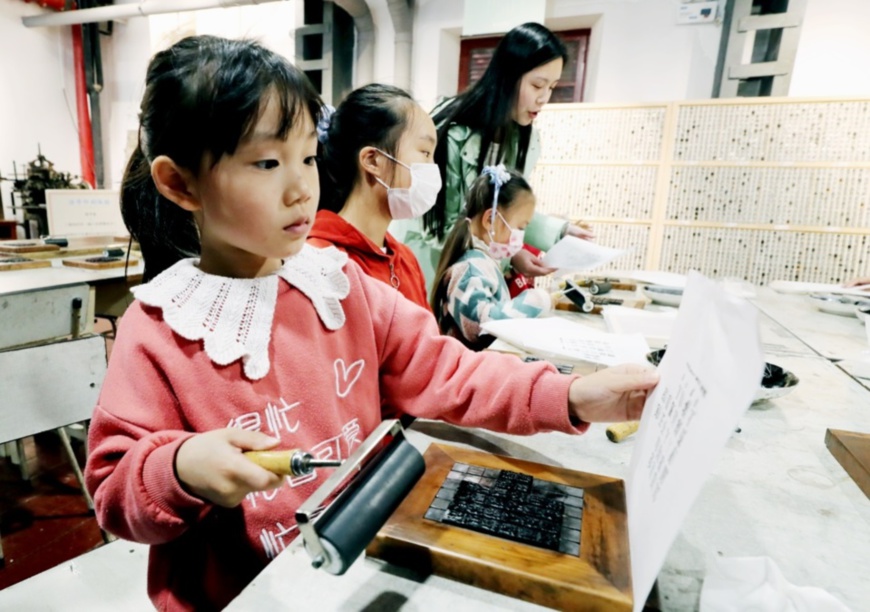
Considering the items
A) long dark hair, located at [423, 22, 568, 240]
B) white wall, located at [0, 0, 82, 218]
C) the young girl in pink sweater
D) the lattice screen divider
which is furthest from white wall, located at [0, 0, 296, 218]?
the young girl in pink sweater

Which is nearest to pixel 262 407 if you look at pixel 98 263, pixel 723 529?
pixel 723 529

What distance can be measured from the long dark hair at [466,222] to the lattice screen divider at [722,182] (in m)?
1.92

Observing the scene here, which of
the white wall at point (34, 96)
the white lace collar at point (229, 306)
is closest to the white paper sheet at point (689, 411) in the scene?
the white lace collar at point (229, 306)

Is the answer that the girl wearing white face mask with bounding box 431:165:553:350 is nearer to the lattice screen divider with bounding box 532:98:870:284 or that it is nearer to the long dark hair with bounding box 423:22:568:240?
the long dark hair with bounding box 423:22:568:240

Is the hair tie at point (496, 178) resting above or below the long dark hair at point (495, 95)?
below

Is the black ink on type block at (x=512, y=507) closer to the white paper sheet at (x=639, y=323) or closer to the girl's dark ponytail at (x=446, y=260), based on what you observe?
the white paper sheet at (x=639, y=323)

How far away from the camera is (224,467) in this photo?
16.4 inches

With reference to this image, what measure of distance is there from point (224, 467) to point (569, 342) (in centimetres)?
77

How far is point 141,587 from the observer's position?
30.5 inches

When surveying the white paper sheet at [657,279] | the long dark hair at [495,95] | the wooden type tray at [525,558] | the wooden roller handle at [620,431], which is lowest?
the wooden roller handle at [620,431]

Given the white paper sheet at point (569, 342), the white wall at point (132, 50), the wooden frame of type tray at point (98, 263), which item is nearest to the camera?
the white paper sheet at point (569, 342)

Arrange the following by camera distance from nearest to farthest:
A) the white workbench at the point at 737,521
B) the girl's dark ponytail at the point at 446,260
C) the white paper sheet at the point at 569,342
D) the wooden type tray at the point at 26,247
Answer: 1. the white workbench at the point at 737,521
2. the white paper sheet at the point at 569,342
3. the girl's dark ponytail at the point at 446,260
4. the wooden type tray at the point at 26,247

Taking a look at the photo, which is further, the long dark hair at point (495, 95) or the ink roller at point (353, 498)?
the long dark hair at point (495, 95)

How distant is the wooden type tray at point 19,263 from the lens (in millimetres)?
2127
